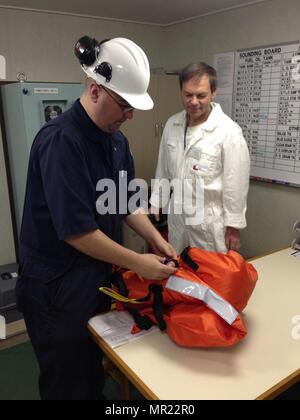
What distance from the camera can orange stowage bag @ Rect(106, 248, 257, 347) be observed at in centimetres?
111

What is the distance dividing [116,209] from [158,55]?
230 cm

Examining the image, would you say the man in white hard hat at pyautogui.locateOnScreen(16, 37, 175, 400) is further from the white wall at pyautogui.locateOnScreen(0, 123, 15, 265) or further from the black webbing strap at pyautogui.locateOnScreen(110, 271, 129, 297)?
the white wall at pyautogui.locateOnScreen(0, 123, 15, 265)

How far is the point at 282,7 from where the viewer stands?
2229 mm

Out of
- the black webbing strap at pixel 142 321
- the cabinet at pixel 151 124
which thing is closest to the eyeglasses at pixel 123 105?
the black webbing strap at pixel 142 321

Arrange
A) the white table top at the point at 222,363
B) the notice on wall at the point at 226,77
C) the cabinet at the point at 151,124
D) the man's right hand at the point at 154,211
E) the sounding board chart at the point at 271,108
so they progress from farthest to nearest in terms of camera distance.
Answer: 1. the cabinet at the point at 151,124
2. the notice on wall at the point at 226,77
3. the man's right hand at the point at 154,211
4. the sounding board chart at the point at 271,108
5. the white table top at the point at 222,363

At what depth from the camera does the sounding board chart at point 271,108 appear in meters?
2.24

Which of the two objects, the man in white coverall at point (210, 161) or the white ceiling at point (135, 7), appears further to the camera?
the white ceiling at point (135, 7)

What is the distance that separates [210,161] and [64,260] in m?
1.13

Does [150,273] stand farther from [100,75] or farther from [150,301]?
[100,75]

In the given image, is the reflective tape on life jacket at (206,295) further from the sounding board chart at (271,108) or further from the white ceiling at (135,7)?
the white ceiling at (135,7)

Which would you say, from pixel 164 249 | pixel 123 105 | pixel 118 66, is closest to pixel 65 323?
pixel 164 249

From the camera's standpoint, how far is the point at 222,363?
3.67 ft

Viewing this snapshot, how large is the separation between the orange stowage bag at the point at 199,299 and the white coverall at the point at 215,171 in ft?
2.70

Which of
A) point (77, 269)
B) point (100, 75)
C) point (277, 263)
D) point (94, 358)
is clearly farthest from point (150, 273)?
point (277, 263)
